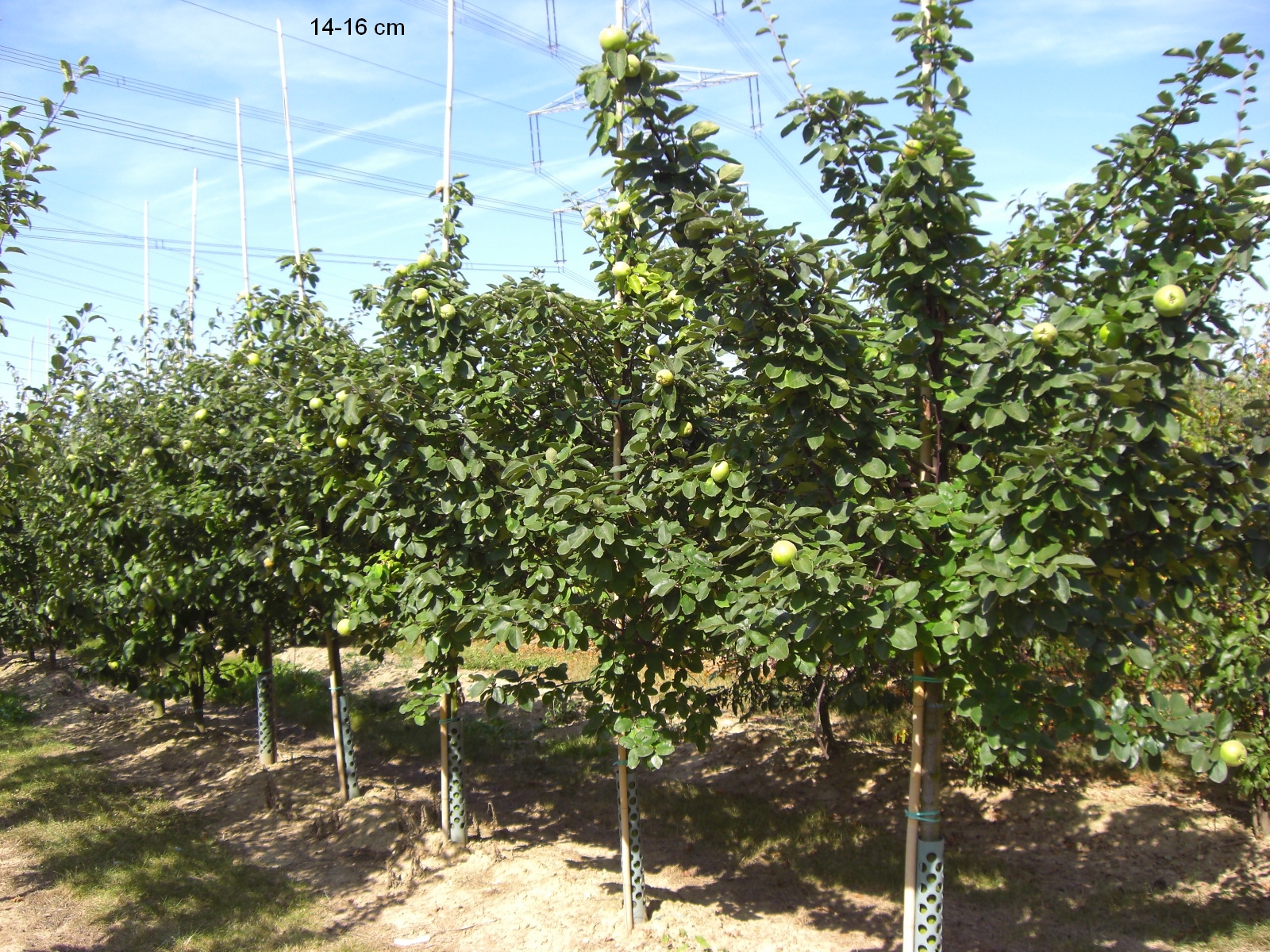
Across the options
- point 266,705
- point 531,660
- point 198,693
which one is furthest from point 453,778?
point 531,660

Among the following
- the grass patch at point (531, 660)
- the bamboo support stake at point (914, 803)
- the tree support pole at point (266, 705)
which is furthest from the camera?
the grass patch at point (531, 660)

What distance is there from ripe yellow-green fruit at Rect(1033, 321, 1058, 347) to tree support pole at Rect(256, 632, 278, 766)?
272 inches

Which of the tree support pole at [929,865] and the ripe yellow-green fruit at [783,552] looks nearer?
the ripe yellow-green fruit at [783,552]

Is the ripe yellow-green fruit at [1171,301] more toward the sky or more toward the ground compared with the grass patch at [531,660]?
more toward the sky

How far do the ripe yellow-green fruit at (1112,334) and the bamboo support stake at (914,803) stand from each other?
52.5 inches

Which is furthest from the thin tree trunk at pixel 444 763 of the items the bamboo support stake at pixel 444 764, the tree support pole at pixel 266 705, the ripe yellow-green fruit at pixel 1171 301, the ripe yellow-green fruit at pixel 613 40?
the ripe yellow-green fruit at pixel 1171 301

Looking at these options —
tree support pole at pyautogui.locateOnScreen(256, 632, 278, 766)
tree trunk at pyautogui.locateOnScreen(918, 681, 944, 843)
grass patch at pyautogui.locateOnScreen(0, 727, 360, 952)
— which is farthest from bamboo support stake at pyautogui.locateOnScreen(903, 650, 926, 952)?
tree support pole at pyautogui.locateOnScreen(256, 632, 278, 766)

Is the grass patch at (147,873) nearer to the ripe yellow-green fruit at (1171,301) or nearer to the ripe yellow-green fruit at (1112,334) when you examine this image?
the ripe yellow-green fruit at (1112,334)

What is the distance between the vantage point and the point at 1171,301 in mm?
2357

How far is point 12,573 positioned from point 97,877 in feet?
21.5

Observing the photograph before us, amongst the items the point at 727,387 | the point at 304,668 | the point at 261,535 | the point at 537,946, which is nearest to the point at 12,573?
the point at 304,668

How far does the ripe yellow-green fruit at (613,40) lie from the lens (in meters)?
2.87

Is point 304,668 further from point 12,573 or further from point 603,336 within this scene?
point 603,336

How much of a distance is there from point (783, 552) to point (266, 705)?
6.64 meters
